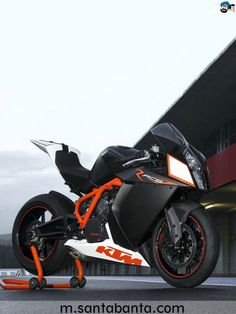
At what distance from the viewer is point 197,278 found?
4.59 metres

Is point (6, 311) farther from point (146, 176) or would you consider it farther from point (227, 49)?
point (227, 49)

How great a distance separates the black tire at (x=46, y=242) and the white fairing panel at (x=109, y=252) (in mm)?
317

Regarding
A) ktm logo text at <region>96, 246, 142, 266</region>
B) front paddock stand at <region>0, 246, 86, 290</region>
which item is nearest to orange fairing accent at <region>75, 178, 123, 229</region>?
ktm logo text at <region>96, 246, 142, 266</region>

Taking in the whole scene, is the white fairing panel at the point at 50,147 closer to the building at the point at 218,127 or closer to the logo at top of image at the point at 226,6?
the building at the point at 218,127

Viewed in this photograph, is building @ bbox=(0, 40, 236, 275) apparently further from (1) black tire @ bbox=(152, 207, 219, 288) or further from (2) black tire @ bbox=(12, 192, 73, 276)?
(1) black tire @ bbox=(152, 207, 219, 288)

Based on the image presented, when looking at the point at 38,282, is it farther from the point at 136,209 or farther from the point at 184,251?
the point at 184,251

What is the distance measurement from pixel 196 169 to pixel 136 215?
667mm

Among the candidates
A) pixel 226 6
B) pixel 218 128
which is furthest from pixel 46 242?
pixel 218 128

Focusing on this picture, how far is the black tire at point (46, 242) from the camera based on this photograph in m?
5.55

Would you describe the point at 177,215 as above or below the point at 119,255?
above

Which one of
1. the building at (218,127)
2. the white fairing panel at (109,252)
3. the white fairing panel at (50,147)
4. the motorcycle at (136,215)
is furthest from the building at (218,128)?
the white fairing panel at (109,252)

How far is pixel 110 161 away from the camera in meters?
5.26

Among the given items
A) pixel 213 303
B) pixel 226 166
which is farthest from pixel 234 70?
pixel 213 303

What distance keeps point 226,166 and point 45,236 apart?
788 inches
